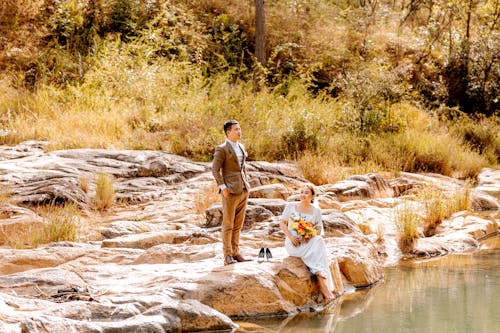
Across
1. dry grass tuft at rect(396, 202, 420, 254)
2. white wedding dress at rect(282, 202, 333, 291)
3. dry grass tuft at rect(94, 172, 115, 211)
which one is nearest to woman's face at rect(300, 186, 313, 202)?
white wedding dress at rect(282, 202, 333, 291)

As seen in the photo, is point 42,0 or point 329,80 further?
point 329,80

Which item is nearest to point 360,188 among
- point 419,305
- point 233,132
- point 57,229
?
point 419,305

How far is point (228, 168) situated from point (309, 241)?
1.29 meters

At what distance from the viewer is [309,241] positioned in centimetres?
805

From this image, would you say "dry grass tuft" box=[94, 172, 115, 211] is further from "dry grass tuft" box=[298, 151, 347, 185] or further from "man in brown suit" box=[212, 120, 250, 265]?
"dry grass tuft" box=[298, 151, 347, 185]

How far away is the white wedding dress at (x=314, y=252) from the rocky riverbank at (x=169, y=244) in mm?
128

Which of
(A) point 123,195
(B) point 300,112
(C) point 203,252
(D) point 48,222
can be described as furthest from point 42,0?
(C) point 203,252

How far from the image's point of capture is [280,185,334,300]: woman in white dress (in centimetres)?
797

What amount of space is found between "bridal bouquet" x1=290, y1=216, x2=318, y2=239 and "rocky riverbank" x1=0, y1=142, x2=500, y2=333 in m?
0.37

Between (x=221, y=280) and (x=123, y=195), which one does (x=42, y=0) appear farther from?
(x=221, y=280)

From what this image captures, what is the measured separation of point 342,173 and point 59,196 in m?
6.23

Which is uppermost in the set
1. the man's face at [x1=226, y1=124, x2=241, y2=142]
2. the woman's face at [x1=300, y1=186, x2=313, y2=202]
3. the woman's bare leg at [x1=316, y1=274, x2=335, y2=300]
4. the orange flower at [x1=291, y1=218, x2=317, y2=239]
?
the man's face at [x1=226, y1=124, x2=241, y2=142]

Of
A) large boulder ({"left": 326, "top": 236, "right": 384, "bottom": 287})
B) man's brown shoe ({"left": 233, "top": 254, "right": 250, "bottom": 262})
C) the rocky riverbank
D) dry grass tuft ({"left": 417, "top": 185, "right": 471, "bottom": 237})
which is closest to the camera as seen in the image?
the rocky riverbank

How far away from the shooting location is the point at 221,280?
748 cm
